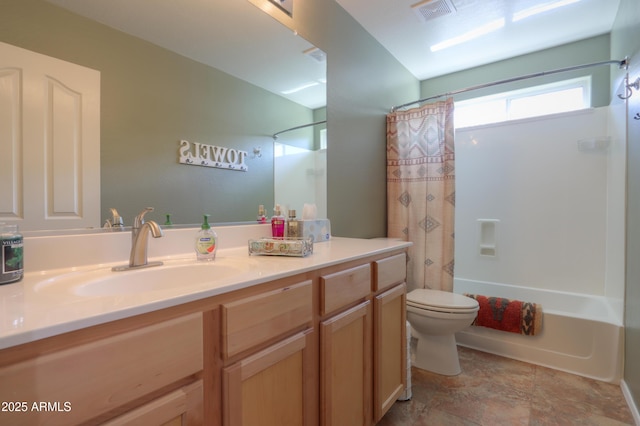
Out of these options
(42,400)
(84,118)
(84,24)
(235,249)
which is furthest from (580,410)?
(84,24)

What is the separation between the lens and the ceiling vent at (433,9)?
1.92m

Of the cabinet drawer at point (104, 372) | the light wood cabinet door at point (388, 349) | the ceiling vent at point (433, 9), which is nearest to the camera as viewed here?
the cabinet drawer at point (104, 372)

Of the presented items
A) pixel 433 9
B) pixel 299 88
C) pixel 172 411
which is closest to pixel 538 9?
pixel 433 9

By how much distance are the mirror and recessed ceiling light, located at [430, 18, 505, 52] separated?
56.8 inches

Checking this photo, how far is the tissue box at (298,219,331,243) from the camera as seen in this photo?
148 cm

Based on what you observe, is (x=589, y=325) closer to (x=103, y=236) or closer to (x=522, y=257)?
(x=522, y=257)

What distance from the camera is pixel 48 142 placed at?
2.80ft

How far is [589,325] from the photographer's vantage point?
183cm

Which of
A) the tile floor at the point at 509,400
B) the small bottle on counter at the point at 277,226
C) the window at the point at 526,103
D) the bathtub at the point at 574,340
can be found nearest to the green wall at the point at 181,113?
the small bottle on counter at the point at 277,226

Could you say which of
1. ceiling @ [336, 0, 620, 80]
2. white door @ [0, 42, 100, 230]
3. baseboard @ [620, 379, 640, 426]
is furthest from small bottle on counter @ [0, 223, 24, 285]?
baseboard @ [620, 379, 640, 426]

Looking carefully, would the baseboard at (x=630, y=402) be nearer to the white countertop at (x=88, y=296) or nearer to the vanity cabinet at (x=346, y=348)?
the vanity cabinet at (x=346, y=348)

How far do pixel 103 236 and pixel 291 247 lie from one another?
0.61 m

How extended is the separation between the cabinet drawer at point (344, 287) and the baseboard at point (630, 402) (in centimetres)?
146

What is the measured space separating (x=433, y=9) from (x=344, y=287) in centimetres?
196
